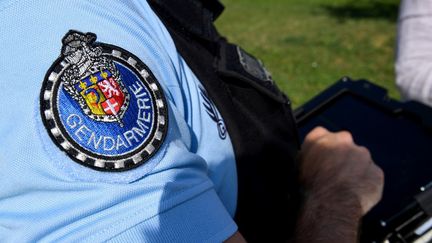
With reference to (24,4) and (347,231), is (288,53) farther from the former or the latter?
(24,4)

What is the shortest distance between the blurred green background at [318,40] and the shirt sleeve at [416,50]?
2362 mm

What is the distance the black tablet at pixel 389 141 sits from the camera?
1193mm

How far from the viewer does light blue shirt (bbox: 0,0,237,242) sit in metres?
0.63

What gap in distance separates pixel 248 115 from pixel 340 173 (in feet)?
1.21

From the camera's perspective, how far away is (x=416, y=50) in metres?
1.82

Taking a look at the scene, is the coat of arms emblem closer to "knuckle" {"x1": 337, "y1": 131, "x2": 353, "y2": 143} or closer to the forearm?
the forearm

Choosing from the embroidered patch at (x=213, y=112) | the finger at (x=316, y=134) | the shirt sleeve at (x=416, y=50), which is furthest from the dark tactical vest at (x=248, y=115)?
the shirt sleeve at (x=416, y=50)

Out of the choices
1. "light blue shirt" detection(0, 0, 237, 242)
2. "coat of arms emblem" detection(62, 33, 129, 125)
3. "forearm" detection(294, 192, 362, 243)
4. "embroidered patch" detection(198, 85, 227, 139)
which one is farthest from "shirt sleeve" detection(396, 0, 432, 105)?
"coat of arms emblem" detection(62, 33, 129, 125)

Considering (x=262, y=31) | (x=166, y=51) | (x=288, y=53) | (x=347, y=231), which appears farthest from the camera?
(x=262, y=31)

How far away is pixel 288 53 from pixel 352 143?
4.33 metres

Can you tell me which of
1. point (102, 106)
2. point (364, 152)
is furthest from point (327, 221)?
point (102, 106)

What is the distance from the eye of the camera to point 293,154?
47.7 inches

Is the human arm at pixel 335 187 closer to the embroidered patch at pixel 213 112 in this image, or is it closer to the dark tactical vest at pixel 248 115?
the dark tactical vest at pixel 248 115

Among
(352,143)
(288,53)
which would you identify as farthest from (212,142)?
(288,53)
